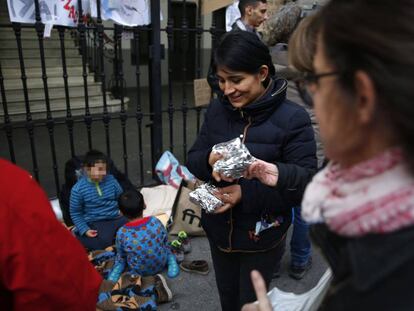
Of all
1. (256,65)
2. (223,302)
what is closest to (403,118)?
(256,65)

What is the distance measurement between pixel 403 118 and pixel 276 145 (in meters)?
0.98

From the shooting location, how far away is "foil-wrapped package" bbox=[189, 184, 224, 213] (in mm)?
1626

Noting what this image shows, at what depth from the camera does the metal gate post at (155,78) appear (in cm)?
359

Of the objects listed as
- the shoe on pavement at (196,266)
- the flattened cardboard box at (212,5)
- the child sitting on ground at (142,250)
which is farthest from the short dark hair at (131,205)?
the flattened cardboard box at (212,5)

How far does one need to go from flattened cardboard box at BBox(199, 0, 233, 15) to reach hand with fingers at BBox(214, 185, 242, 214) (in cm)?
245

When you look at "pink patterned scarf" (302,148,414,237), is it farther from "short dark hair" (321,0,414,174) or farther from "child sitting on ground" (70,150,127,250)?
→ "child sitting on ground" (70,150,127,250)

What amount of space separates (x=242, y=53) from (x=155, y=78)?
2385 millimetres

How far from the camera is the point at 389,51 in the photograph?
0.57 meters

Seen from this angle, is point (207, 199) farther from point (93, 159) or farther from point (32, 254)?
point (93, 159)

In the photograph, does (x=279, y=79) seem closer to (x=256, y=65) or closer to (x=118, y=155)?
(x=256, y=65)

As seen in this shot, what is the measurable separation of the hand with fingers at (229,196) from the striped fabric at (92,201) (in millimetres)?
1789

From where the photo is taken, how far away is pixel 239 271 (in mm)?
1857

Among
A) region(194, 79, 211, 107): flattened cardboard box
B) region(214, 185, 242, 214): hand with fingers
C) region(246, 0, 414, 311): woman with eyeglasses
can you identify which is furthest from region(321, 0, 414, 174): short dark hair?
region(194, 79, 211, 107): flattened cardboard box

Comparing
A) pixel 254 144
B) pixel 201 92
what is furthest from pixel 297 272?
pixel 201 92
